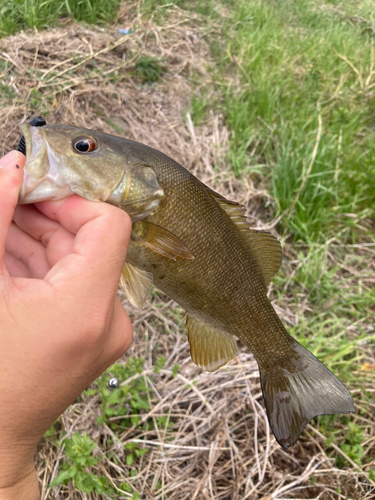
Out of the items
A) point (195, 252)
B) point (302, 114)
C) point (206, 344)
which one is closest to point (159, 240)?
point (195, 252)

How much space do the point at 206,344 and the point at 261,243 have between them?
0.56m

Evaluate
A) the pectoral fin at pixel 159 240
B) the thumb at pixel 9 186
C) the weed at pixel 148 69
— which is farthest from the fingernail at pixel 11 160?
the weed at pixel 148 69

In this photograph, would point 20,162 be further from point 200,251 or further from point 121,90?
point 121,90

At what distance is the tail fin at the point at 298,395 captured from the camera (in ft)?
5.37

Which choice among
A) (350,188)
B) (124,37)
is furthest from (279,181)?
(124,37)

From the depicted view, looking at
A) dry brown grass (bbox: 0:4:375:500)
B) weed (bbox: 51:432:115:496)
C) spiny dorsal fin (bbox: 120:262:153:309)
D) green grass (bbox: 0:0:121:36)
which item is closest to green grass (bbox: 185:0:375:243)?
dry brown grass (bbox: 0:4:375:500)

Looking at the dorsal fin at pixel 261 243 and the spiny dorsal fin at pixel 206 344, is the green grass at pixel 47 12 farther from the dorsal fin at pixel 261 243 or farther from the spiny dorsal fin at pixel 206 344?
the spiny dorsal fin at pixel 206 344

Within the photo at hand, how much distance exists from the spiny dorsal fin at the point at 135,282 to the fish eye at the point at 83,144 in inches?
19.9

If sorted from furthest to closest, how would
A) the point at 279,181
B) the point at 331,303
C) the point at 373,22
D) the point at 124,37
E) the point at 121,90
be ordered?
the point at 373,22, the point at 124,37, the point at 121,90, the point at 279,181, the point at 331,303

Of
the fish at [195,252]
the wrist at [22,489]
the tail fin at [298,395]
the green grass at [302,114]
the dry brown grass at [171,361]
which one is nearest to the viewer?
the wrist at [22,489]

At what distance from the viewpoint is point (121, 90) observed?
12.5ft

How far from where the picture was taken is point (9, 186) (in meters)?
1.10

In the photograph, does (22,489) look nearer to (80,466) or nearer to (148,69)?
(80,466)

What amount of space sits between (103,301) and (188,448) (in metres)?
1.50
